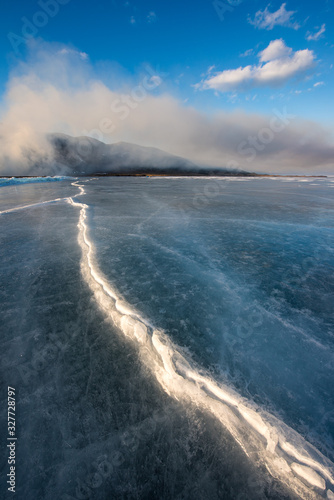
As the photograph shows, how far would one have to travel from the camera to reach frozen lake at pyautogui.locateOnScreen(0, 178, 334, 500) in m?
1.46

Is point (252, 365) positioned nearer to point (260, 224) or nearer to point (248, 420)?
point (248, 420)

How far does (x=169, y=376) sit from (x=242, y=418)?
718 mm

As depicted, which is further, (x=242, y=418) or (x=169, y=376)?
(x=169, y=376)

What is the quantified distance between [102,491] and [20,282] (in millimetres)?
3479

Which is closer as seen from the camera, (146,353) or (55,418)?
(55,418)

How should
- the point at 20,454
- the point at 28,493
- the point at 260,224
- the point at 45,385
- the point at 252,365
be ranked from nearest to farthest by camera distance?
1. the point at 28,493
2. the point at 20,454
3. the point at 45,385
4. the point at 252,365
5. the point at 260,224

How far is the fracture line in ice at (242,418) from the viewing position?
1.44 m

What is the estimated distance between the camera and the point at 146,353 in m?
2.40

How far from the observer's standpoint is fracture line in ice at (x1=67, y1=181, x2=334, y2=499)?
56.8 inches

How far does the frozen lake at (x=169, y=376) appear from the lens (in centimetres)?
146

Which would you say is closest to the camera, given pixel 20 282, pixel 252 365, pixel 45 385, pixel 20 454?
pixel 20 454

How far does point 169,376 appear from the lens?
2125 mm

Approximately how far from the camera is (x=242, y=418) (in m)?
1.78

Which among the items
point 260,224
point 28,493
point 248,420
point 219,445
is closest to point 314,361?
point 248,420
